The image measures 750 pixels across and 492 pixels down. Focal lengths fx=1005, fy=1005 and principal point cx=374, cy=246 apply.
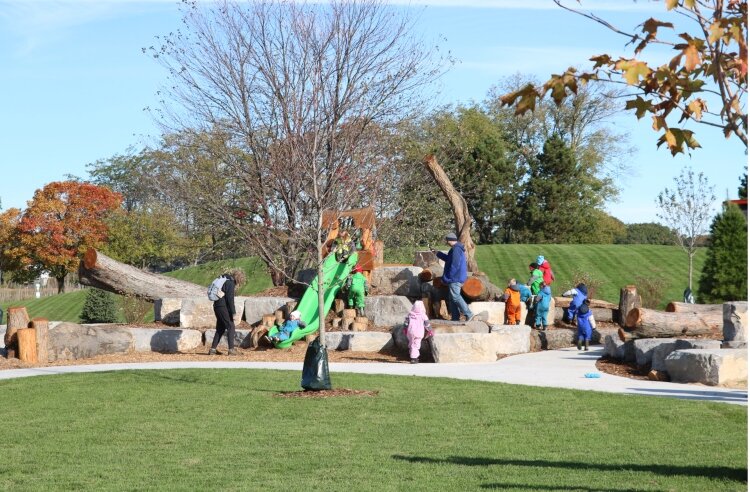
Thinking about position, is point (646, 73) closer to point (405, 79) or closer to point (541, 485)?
point (541, 485)

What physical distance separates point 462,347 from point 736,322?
4.58 meters

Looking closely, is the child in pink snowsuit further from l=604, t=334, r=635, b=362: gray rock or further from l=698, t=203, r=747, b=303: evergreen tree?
l=698, t=203, r=747, b=303: evergreen tree

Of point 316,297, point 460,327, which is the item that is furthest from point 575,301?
point 316,297

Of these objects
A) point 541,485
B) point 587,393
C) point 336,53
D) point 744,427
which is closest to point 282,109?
point 336,53

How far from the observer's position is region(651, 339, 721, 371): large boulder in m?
15.6

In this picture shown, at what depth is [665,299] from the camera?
113ft

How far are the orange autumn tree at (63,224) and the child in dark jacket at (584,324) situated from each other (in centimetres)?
4003

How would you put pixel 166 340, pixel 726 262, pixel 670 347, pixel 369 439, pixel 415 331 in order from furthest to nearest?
pixel 726 262 → pixel 166 340 → pixel 415 331 → pixel 670 347 → pixel 369 439

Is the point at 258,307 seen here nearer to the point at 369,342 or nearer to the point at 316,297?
the point at 316,297

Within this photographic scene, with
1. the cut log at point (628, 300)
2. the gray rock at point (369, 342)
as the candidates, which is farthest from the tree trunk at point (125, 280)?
the cut log at point (628, 300)

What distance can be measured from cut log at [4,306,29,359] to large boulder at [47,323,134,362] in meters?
0.56

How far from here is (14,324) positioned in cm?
1933

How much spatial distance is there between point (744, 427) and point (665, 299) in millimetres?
25535

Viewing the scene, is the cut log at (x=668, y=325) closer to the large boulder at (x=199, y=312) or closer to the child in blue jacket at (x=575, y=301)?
the child in blue jacket at (x=575, y=301)
